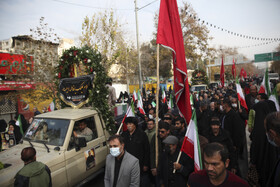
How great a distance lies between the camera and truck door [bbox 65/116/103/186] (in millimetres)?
3715

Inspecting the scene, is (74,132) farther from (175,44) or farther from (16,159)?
(175,44)

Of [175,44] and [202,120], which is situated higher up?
[175,44]

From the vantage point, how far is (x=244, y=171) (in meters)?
4.85

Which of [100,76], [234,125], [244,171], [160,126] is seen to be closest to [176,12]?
[160,126]

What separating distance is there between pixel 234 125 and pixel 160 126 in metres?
2.21

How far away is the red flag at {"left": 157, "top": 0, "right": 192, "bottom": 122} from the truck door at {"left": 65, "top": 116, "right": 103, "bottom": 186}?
7.14 feet

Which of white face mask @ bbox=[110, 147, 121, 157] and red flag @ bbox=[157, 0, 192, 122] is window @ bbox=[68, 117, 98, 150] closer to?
white face mask @ bbox=[110, 147, 121, 157]

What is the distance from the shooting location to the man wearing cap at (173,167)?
113 inches

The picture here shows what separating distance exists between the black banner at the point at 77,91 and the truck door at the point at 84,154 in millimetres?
965

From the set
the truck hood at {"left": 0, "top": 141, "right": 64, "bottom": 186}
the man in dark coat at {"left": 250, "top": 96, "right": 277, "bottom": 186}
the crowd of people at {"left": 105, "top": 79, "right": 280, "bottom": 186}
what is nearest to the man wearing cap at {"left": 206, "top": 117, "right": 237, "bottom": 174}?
the crowd of people at {"left": 105, "top": 79, "right": 280, "bottom": 186}

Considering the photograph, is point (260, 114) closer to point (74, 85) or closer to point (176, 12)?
point (176, 12)

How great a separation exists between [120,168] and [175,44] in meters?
2.63

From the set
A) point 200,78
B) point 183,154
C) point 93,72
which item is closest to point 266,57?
point 200,78

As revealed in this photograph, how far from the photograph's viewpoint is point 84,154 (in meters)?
4.06
